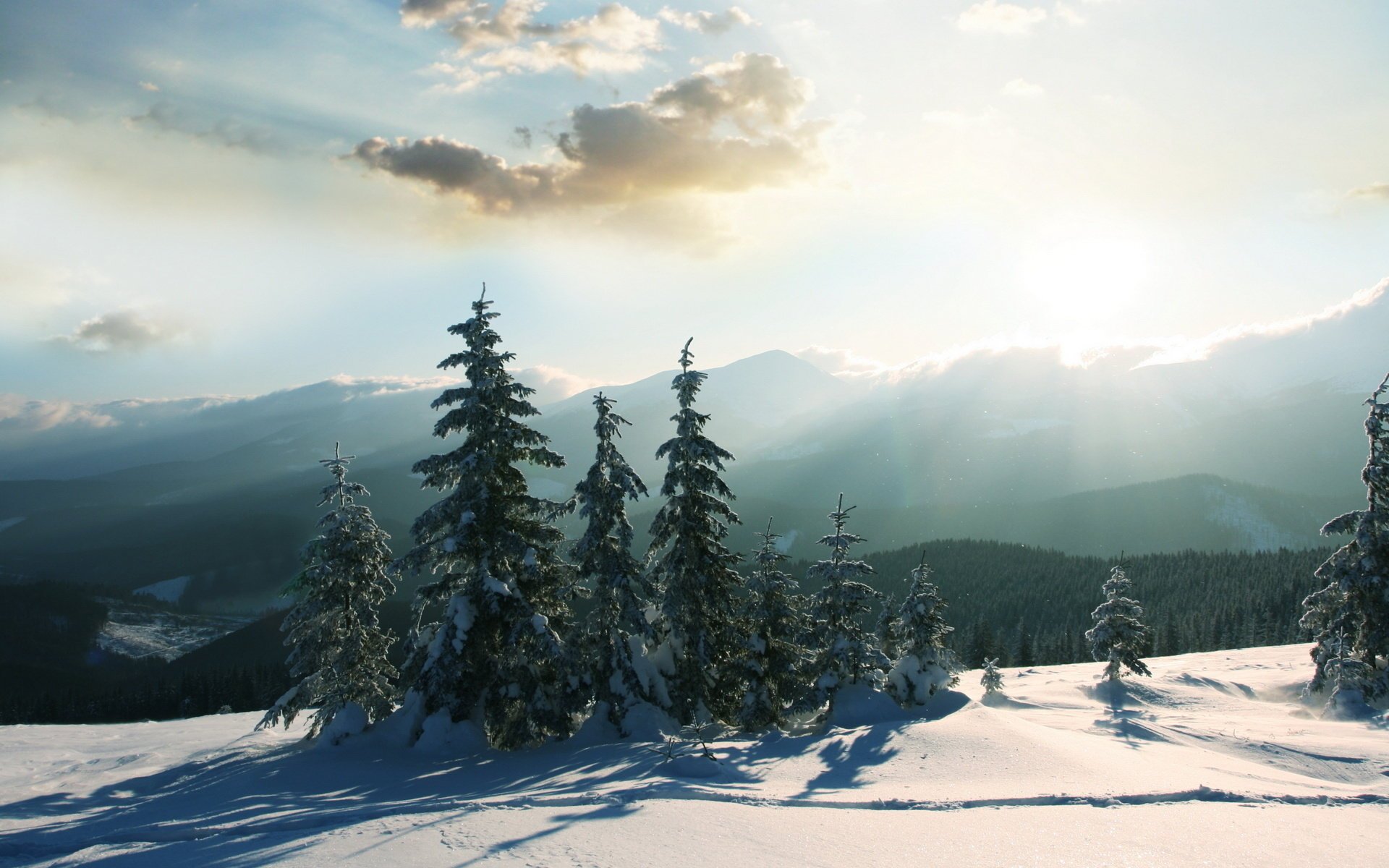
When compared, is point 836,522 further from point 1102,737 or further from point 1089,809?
point 1089,809

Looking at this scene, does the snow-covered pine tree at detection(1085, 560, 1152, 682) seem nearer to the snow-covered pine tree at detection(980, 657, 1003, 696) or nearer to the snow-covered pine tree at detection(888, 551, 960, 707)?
the snow-covered pine tree at detection(980, 657, 1003, 696)

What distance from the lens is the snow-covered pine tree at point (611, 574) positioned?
2209cm

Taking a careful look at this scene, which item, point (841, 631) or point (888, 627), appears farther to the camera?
point (888, 627)

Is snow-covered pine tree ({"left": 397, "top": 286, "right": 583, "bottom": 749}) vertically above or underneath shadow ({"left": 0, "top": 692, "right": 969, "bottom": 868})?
above

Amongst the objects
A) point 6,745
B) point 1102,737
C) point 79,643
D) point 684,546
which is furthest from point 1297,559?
point 79,643

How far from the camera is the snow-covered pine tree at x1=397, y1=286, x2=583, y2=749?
1969 centimetres

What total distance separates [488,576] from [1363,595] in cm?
3708

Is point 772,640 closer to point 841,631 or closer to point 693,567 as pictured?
point 841,631

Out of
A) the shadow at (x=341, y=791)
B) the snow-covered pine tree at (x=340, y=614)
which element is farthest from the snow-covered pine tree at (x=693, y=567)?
the snow-covered pine tree at (x=340, y=614)

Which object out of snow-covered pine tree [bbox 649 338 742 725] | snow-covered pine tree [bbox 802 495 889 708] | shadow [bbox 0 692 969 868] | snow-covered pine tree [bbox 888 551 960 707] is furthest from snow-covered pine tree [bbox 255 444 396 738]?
snow-covered pine tree [bbox 888 551 960 707]

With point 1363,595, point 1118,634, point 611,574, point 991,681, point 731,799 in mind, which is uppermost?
point 611,574

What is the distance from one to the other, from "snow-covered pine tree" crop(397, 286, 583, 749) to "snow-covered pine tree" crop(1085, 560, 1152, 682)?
32.7 meters

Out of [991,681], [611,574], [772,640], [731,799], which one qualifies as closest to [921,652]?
[772,640]

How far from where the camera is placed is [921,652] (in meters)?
29.2
